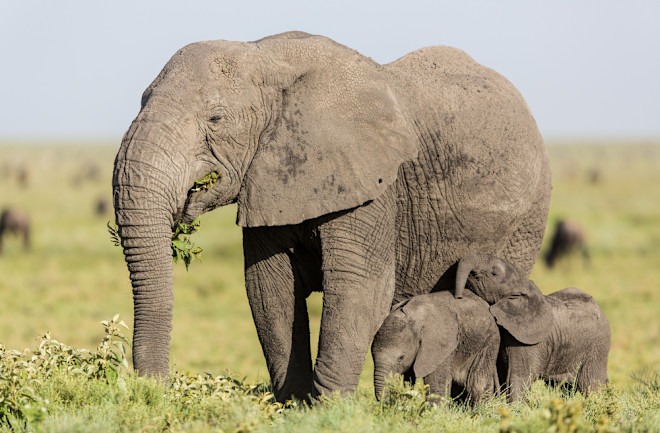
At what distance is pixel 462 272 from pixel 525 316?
722 mm

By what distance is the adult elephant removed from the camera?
6.75 metres

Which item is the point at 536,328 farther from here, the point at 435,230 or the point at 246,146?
the point at 246,146

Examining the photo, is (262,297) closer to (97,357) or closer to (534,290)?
(97,357)

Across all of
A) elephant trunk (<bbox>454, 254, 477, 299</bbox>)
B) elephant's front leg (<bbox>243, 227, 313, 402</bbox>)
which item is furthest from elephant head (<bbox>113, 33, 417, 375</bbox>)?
elephant trunk (<bbox>454, 254, 477, 299</bbox>)

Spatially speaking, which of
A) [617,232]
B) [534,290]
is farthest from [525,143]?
[617,232]

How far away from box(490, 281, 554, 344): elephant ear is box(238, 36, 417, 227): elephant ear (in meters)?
1.63

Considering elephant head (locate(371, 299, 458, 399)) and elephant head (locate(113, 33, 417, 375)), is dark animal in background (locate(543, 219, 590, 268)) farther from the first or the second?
elephant head (locate(113, 33, 417, 375))

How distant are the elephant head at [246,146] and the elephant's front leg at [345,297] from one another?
0.67 ft

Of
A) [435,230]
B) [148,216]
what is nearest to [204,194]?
[148,216]

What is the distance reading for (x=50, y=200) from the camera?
47500 millimetres

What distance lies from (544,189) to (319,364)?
2.56m

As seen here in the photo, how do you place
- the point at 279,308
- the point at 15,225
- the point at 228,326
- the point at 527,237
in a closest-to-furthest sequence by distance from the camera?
the point at 279,308 → the point at 527,237 → the point at 228,326 → the point at 15,225

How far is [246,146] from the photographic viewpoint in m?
7.21

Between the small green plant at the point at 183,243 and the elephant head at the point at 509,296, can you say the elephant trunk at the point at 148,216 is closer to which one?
the small green plant at the point at 183,243
